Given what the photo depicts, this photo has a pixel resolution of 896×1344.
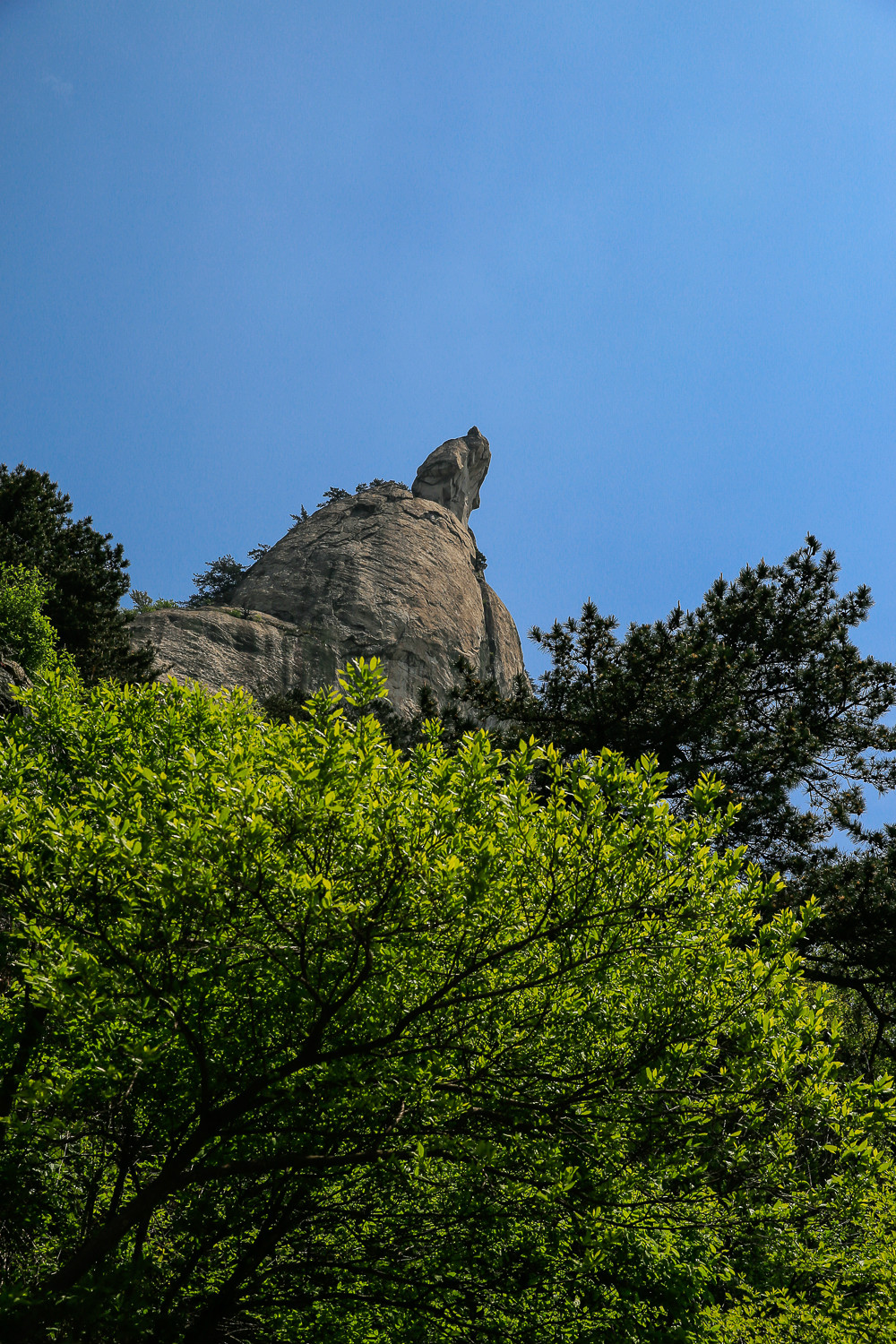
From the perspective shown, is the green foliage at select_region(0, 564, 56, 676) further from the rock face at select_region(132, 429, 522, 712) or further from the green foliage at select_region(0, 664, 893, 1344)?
the green foliage at select_region(0, 664, 893, 1344)

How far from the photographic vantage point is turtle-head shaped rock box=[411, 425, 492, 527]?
60.9 metres

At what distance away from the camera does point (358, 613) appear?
44219mm

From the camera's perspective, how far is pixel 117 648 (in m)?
23.7

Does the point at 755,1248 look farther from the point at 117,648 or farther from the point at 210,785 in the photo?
the point at 117,648

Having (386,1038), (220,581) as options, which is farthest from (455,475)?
(386,1038)

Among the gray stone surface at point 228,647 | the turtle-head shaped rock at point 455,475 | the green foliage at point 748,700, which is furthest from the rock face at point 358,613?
the green foliage at point 748,700

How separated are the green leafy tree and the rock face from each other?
7813mm

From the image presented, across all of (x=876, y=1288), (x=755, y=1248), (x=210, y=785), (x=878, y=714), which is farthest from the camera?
(x=878, y=714)

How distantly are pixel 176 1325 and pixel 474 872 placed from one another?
5152 millimetres

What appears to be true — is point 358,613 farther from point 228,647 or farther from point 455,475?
point 455,475

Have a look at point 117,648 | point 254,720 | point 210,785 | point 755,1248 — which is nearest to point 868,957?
point 755,1248

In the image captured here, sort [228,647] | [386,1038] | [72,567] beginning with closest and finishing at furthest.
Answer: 1. [386,1038]
2. [72,567]
3. [228,647]

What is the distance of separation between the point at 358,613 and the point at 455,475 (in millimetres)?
21394

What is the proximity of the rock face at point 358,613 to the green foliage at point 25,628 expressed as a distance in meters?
12.6
